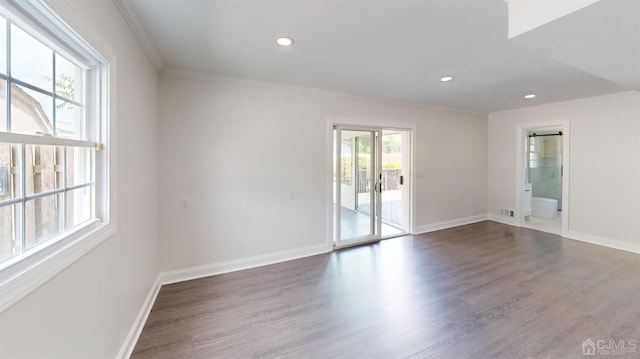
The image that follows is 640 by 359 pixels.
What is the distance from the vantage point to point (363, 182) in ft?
15.9

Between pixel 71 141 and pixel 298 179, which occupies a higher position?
pixel 71 141

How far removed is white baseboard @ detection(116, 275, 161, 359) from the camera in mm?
1884

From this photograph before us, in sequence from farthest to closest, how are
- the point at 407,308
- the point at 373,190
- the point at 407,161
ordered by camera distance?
the point at 407,161 → the point at 373,190 → the point at 407,308

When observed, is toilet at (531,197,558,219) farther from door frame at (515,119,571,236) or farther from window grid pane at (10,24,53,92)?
window grid pane at (10,24,53,92)

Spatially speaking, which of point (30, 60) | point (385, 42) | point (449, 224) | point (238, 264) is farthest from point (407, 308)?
point (449, 224)

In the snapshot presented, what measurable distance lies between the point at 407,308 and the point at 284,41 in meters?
2.72

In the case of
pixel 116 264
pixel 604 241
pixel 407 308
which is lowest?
pixel 407 308

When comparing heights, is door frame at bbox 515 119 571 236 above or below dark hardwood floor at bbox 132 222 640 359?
above

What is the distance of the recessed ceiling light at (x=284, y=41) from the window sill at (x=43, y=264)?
1.92m

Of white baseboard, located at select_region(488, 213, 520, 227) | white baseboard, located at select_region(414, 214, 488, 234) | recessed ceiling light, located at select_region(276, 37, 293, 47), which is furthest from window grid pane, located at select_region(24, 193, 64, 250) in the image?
white baseboard, located at select_region(488, 213, 520, 227)

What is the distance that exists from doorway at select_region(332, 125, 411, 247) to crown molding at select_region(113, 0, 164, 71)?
8.11 feet

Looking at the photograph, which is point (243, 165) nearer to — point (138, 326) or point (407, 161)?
point (138, 326)

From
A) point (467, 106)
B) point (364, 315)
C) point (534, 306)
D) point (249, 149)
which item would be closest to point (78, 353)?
point (364, 315)

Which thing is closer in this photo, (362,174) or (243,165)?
(243,165)
